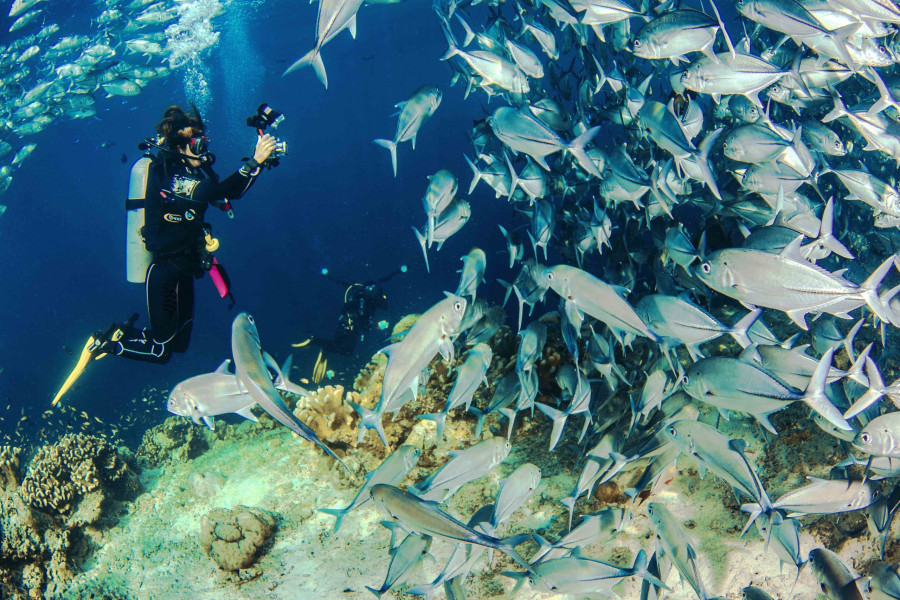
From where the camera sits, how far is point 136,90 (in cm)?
1541

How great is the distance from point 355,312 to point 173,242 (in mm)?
6714

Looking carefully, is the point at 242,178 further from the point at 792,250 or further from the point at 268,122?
the point at 792,250

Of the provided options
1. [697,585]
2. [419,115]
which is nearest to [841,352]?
[697,585]

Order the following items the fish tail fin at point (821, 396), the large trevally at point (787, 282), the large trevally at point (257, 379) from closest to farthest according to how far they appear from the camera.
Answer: the large trevally at point (257, 379) < the fish tail fin at point (821, 396) < the large trevally at point (787, 282)

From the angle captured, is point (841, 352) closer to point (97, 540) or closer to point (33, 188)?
point (97, 540)

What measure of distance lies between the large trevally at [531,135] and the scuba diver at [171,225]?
10.4 feet

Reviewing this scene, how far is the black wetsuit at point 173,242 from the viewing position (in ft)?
16.9

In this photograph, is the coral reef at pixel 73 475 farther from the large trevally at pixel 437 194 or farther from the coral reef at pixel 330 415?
the large trevally at pixel 437 194

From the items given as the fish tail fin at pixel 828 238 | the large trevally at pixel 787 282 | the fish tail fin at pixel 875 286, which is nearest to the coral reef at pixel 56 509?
the large trevally at pixel 787 282

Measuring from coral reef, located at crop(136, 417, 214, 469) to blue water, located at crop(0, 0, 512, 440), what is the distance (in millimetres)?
5371

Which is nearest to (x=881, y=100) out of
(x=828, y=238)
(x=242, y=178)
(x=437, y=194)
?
(x=828, y=238)

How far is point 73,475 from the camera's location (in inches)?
242

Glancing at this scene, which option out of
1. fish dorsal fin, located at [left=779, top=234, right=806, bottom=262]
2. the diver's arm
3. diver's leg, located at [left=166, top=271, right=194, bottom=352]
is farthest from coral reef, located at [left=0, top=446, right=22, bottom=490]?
fish dorsal fin, located at [left=779, top=234, right=806, bottom=262]

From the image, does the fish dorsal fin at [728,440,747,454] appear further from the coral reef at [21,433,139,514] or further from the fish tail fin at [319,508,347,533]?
the coral reef at [21,433,139,514]
